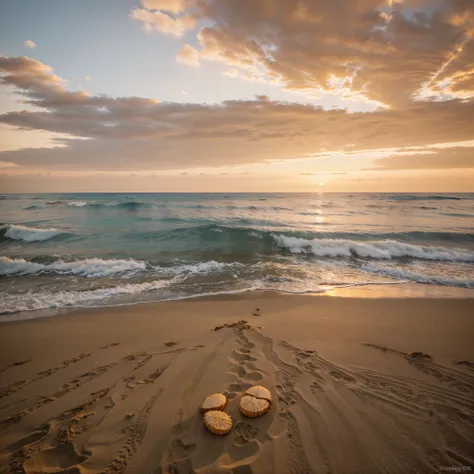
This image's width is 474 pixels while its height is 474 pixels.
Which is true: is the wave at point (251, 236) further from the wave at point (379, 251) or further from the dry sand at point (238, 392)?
the dry sand at point (238, 392)

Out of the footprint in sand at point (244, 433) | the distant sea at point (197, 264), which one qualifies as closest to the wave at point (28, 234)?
the distant sea at point (197, 264)

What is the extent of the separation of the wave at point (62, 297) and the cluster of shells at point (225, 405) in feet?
20.5

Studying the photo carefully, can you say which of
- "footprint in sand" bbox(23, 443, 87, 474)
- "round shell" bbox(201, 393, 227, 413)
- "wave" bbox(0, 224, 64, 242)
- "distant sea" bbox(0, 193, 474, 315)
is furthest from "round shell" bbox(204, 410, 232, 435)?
"wave" bbox(0, 224, 64, 242)

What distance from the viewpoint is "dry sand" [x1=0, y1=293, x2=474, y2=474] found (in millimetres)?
2957

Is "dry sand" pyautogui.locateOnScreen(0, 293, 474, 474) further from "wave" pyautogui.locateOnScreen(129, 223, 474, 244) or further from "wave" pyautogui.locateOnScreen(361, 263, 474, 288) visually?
"wave" pyautogui.locateOnScreen(129, 223, 474, 244)

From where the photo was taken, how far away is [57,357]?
5.09 meters

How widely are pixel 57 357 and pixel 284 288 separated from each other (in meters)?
7.00

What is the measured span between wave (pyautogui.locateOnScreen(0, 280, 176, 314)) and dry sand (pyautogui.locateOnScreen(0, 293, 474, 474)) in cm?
114

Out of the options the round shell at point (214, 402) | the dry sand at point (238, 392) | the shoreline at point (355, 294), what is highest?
the round shell at point (214, 402)

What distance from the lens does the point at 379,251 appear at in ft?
50.2

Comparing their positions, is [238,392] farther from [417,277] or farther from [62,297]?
[417,277]

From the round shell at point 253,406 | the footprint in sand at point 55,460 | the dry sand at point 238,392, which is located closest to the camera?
the footprint in sand at point 55,460

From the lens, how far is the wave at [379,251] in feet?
48.1

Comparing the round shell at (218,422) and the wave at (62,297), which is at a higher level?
the round shell at (218,422)
